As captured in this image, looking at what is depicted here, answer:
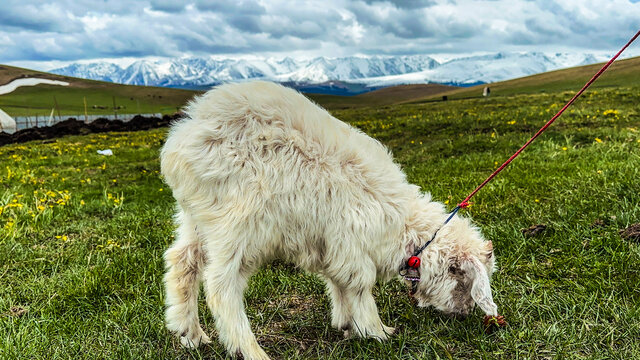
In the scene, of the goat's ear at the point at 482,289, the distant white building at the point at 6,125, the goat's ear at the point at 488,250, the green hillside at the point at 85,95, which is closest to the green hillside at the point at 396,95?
the green hillside at the point at 85,95

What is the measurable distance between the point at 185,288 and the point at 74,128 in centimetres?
2920

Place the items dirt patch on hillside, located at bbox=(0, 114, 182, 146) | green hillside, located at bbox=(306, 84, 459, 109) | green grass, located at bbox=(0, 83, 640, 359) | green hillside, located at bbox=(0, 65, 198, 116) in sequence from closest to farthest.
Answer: green grass, located at bbox=(0, 83, 640, 359) → dirt patch on hillside, located at bbox=(0, 114, 182, 146) → green hillside, located at bbox=(0, 65, 198, 116) → green hillside, located at bbox=(306, 84, 459, 109)

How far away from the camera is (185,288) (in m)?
3.76

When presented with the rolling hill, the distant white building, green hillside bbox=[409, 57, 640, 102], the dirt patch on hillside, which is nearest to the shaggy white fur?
the dirt patch on hillside

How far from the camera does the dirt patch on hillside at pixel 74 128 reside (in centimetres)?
2411

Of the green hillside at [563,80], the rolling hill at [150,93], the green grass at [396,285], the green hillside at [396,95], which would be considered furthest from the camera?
the green hillside at [396,95]

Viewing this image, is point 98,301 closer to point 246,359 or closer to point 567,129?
point 246,359

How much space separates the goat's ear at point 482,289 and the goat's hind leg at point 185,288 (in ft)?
7.55

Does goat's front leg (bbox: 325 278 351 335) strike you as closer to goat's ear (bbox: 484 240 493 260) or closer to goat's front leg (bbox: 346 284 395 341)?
goat's front leg (bbox: 346 284 395 341)

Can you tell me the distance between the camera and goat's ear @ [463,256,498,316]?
3562mm

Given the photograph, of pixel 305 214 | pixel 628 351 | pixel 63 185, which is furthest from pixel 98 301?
pixel 63 185

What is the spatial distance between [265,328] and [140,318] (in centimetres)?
118

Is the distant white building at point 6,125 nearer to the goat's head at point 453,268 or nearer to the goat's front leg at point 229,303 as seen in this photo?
the goat's front leg at point 229,303

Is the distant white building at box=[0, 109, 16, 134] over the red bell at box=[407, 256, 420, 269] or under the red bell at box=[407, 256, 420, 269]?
under
